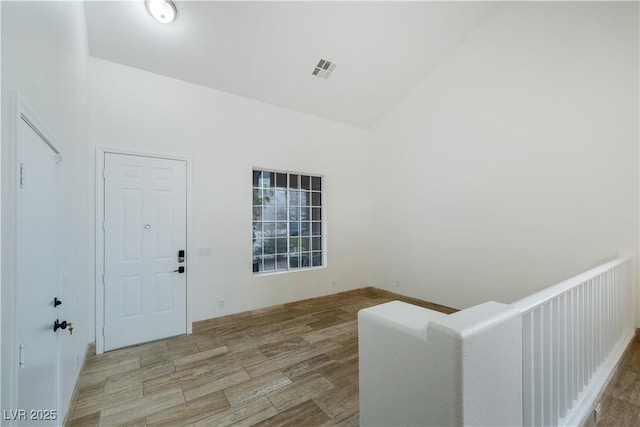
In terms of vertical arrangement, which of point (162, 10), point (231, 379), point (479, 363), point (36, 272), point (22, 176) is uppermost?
point (162, 10)

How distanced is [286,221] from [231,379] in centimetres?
252

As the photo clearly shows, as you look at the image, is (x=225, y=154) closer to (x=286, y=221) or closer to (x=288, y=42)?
(x=286, y=221)

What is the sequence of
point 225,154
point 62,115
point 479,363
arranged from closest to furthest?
point 479,363 → point 62,115 → point 225,154

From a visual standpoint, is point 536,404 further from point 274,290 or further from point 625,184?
point 274,290

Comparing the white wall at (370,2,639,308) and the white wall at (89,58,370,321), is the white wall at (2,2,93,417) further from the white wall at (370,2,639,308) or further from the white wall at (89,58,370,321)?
the white wall at (370,2,639,308)

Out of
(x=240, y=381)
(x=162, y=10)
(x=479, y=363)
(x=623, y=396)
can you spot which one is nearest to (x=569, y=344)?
(x=623, y=396)

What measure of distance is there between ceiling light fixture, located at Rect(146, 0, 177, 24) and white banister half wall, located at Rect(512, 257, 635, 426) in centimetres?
380

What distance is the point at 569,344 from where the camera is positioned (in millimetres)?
1602

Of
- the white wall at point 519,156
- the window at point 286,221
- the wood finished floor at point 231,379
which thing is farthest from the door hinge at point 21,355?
the white wall at point 519,156

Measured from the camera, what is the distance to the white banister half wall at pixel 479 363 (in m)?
0.84

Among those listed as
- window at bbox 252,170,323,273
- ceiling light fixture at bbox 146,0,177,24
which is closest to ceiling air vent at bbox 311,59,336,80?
window at bbox 252,170,323,273

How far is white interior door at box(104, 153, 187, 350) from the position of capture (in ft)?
10.1

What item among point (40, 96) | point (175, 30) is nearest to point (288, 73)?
point (175, 30)

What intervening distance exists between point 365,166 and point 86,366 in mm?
4951
